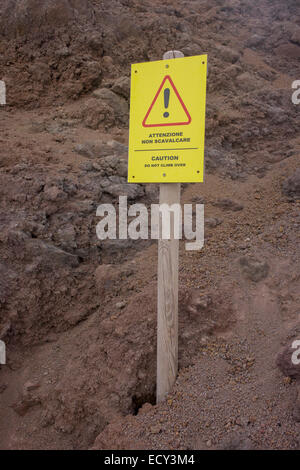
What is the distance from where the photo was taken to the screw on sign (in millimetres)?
2250

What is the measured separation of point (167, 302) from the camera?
2467 millimetres

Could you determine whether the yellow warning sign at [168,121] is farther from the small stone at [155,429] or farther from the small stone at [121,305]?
the small stone at [155,429]

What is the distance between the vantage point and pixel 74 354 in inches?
127

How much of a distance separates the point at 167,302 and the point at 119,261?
159 centimetres

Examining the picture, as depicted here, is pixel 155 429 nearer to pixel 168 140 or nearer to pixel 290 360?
pixel 290 360

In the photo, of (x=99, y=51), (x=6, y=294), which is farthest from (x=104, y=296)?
(x=99, y=51)

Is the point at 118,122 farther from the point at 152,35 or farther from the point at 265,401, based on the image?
the point at 265,401

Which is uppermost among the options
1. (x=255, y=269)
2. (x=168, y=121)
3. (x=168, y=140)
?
(x=168, y=121)

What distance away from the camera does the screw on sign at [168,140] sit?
2.25 metres

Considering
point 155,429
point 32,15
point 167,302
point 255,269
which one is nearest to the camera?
point 155,429

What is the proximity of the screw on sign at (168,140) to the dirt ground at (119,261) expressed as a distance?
45 centimetres

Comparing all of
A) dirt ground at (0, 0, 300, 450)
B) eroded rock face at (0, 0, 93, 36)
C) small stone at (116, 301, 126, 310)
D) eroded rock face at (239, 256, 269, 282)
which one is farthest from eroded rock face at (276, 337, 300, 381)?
eroded rock face at (0, 0, 93, 36)

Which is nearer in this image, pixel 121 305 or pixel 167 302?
pixel 167 302

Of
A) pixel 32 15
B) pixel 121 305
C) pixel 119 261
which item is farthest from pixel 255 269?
pixel 32 15
